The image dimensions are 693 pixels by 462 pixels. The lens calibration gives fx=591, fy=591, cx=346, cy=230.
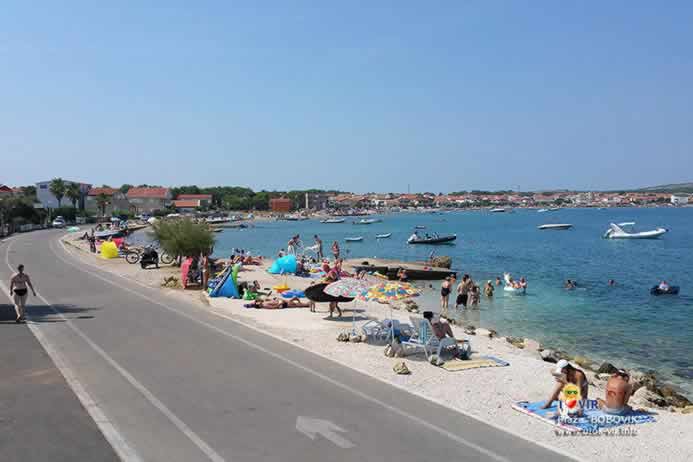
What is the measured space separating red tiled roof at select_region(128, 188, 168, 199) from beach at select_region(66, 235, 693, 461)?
155 meters

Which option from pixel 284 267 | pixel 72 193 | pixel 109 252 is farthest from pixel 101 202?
pixel 284 267

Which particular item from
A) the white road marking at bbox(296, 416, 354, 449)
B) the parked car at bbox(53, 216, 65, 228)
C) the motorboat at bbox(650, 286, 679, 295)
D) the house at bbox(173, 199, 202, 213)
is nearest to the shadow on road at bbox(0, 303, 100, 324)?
the white road marking at bbox(296, 416, 354, 449)

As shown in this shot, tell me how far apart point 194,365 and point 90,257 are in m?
32.3

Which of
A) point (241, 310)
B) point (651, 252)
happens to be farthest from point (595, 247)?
point (241, 310)

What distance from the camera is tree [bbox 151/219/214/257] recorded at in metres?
32.0

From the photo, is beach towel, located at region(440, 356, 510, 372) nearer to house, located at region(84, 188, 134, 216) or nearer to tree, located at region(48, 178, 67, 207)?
tree, located at region(48, 178, 67, 207)

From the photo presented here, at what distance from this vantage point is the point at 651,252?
212 ft

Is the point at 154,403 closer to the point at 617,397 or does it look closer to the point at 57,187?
the point at 617,397

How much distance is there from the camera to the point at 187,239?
105 ft

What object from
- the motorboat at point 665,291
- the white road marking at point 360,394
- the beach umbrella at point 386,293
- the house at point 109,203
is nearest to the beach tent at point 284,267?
the white road marking at point 360,394

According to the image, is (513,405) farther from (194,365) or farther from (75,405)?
(75,405)

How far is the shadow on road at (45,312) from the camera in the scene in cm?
1638

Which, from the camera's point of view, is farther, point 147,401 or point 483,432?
point 147,401

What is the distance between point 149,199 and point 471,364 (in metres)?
165
